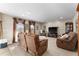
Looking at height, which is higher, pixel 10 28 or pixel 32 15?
pixel 32 15

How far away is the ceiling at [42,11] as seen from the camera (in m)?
2.54

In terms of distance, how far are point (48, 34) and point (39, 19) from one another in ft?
2.30

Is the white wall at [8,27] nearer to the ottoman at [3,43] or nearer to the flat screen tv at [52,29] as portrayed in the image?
the ottoman at [3,43]

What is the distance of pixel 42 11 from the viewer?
113 inches

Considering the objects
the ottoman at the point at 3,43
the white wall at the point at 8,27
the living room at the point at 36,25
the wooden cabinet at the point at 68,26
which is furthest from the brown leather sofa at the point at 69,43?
the ottoman at the point at 3,43

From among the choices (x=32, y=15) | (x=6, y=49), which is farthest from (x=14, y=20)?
(x=6, y=49)

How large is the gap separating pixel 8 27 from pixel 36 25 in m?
1.28

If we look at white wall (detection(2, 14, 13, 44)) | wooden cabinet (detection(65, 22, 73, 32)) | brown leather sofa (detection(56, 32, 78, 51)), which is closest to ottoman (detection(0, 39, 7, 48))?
white wall (detection(2, 14, 13, 44))

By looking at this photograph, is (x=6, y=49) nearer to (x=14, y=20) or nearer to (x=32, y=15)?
(x=14, y=20)

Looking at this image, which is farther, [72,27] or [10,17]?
[10,17]

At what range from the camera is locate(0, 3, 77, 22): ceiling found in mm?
2537

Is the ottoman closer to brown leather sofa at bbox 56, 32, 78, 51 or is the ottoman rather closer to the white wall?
the white wall

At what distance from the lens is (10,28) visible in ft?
11.9

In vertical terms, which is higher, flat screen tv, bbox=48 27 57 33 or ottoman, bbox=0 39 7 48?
flat screen tv, bbox=48 27 57 33
